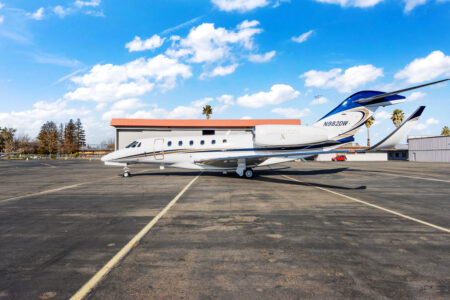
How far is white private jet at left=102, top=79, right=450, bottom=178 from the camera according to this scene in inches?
528

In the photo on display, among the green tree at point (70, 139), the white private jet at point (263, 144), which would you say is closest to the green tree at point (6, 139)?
the green tree at point (70, 139)

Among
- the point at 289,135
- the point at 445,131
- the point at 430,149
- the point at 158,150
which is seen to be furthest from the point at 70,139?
the point at 445,131

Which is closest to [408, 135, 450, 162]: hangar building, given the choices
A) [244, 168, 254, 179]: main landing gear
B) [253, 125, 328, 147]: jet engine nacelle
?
[253, 125, 328, 147]: jet engine nacelle

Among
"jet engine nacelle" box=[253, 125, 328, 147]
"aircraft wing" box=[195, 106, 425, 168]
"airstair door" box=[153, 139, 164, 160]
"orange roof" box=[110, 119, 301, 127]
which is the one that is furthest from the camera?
"orange roof" box=[110, 119, 301, 127]

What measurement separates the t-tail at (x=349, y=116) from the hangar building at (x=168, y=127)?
29.6 metres

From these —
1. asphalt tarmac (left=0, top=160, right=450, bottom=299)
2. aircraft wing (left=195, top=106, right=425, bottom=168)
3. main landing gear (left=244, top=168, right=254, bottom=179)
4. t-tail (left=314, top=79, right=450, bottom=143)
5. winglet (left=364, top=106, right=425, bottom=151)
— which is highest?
t-tail (left=314, top=79, right=450, bottom=143)

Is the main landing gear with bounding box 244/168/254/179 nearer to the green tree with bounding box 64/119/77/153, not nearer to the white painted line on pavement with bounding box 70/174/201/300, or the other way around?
the white painted line on pavement with bounding box 70/174/201/300

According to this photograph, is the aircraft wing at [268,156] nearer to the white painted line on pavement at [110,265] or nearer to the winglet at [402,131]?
the winglet at [402,131]

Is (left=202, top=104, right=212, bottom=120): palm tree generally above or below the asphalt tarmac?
above

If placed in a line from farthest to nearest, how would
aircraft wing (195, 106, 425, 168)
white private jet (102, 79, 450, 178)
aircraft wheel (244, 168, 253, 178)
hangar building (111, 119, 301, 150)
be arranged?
hangar building (111, 119, 301, 150) → aircraft wheel (244, 168, 253, 178) → white private jet (102, 79, 450, 178) → aircraft wing (195, 106, 425, 168)

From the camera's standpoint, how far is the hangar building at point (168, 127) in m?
42.2

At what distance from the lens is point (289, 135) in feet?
45.4

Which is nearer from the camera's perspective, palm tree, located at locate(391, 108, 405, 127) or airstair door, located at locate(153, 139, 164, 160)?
airstair door, located at locate(153, 139, 164, 160)

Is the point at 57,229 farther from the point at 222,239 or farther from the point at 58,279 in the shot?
the point at 222,239
